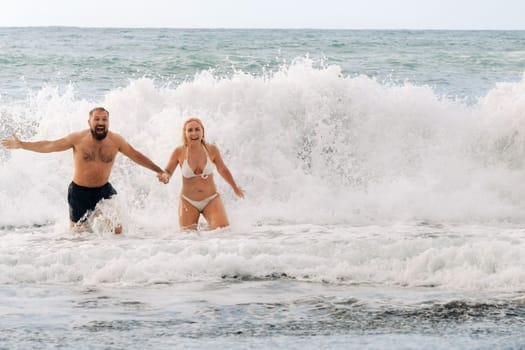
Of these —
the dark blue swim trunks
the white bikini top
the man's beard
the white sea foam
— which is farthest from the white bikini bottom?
the white sea foam

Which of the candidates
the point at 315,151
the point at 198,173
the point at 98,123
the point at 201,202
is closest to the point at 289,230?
the point at 201,202

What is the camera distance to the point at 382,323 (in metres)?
5.17

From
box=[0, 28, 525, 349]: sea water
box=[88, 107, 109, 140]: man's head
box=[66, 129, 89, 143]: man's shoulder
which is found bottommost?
box=[0, 28, 525, 349]: sea water

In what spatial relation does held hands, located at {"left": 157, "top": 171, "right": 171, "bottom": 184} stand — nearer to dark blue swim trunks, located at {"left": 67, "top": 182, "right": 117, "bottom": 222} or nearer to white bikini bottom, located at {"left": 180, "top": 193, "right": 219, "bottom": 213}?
white bikini bottom, located at {"left": 180, "top": 193, "right": 219, "bottom": 213}

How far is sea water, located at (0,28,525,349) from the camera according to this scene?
203 inches

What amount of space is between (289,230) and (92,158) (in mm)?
2141

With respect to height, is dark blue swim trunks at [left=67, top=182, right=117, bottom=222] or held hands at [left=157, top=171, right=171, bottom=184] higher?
held hands at [left=157, top=171, right=171, bottom=184]

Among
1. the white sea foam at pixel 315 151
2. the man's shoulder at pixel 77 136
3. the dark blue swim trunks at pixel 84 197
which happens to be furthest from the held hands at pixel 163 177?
the white sea foam at pixel 315 151

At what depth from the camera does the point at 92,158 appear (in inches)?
319

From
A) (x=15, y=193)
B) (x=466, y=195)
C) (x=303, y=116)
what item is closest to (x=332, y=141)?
(x=303, y=116)

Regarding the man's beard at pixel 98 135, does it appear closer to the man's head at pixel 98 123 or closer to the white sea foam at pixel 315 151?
the man's head at pixel 98 123

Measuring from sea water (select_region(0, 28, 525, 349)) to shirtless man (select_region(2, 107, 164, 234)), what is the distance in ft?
0.79

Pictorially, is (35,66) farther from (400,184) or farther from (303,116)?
(400,184)

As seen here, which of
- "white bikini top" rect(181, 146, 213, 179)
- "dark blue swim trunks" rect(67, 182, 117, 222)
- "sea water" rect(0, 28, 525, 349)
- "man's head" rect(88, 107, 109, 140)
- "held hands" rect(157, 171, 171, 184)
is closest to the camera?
"sea water" rect(0, 28, 525, 349)
